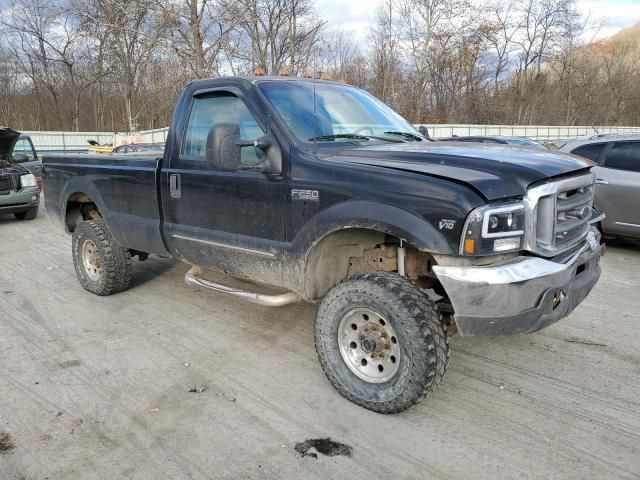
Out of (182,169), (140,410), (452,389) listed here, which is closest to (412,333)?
(452,389)

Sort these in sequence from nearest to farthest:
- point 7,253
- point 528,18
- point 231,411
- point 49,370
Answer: point 231,411 → point 49,370 → point 7,253 → point 528,18

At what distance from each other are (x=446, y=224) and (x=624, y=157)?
243 inches

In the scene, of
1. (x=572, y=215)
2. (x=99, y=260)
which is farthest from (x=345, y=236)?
(x=99, y=260)

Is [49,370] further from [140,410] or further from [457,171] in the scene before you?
[457,171]

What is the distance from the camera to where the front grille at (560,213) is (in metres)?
2.89

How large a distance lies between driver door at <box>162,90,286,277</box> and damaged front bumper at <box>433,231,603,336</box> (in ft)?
4.37

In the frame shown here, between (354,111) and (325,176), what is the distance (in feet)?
3.61

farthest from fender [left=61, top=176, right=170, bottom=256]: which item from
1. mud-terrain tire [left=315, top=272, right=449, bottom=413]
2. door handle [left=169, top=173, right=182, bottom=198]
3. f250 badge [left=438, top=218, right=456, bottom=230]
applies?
f250 badge [left=438, top=218, right=456, bottom=230]

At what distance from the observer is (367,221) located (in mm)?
3088

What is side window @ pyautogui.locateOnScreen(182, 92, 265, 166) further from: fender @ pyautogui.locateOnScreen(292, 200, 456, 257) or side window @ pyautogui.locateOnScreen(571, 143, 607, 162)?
side window @ pyautogui.locateOnScreen(571, 143, 607, 162)

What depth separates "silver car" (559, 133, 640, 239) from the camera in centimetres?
732

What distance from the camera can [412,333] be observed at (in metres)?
2.98

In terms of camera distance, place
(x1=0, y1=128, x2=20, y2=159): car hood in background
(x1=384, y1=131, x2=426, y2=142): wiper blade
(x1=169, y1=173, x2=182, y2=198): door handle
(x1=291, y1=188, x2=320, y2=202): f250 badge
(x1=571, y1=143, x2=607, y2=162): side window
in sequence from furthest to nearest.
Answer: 1. (x1=0, y1=128, x2=20, y2=159): car hood in background
2. (x1=571, y1=143, x2=607, y2=162): side window
3. (x1=169, y1=173, x2=182, y2=198): door handle
4. (x1=384, y1=131, x2=426, y2=142): wiper blade
5. (x1=291, y1=188, x2=320, y2=202): f250 badge

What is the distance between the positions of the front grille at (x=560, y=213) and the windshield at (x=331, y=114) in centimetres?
135
